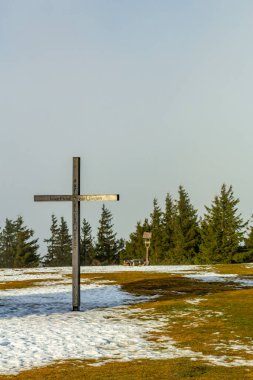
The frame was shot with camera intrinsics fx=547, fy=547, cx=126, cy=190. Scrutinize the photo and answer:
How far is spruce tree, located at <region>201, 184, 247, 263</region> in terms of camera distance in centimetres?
7650

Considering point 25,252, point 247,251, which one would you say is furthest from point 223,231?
point 25,252

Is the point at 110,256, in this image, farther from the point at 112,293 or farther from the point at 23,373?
the point at 23,373

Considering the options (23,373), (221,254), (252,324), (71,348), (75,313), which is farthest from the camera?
(221,254)

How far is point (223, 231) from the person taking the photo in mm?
77250

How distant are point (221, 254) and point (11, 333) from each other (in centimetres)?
6394

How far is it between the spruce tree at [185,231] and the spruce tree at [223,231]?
16.7 ft

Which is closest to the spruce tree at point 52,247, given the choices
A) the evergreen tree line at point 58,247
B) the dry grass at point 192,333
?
→ the evergreen tree line at point 58,247

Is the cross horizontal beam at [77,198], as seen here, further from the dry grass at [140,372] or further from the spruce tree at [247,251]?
the spruce tree at [247,251]

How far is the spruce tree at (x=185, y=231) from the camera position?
83000 millimetres

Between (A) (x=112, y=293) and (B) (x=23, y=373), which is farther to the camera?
(A) (x=112, y=293)

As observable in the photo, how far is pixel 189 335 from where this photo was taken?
571 inches

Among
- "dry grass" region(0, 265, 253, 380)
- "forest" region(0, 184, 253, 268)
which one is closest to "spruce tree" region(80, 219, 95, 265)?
"forest" region(0, 184, 253, 268)

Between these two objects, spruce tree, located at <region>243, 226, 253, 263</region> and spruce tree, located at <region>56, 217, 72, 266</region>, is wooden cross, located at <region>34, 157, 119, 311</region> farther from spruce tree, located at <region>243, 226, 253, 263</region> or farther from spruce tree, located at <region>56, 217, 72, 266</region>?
spruce tree, located at <region>56, 217, 72, 266</region>

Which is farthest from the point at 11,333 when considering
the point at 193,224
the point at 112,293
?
the point at 193,224
